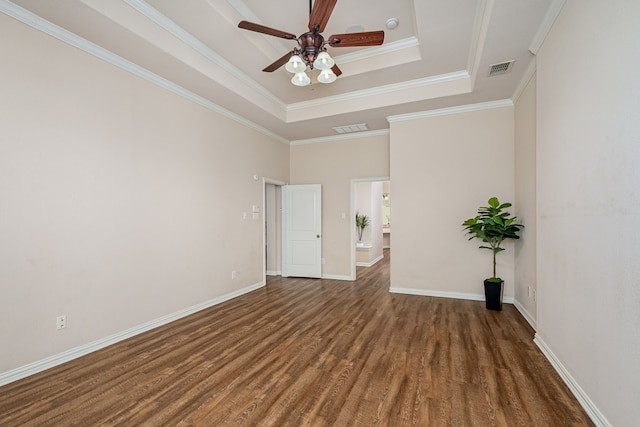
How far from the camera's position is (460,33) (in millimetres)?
3254

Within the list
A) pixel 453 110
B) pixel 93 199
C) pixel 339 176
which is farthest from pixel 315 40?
pixel 339 176

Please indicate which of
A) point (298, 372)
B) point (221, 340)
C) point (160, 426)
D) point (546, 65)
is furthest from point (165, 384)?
point (546, 65)

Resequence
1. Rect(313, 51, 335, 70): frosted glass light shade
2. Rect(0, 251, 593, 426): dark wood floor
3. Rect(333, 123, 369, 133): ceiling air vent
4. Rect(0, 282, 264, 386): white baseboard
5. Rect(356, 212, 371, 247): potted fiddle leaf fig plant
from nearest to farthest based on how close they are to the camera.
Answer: Rect(0, 251, 593, 426): dark wood floor → Rect(0, 282, 264, 386): white baseboard → Rect(313, 51, 335, 70): frosted glass light shade → Rect(333, 123, 369, 133): ceiling air vent → Rect(356, 212, 371, 247): potted fiddle leaf fig plant

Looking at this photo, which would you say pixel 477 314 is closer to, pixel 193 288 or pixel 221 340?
pixel 221 340

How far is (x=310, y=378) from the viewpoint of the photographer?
2422mm

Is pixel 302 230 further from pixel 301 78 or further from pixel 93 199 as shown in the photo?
pixel 93 199

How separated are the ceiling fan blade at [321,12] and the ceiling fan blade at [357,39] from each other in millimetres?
164

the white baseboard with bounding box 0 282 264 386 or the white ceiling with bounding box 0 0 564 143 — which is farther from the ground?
the white ceiling with bounding box 0 0 564 143

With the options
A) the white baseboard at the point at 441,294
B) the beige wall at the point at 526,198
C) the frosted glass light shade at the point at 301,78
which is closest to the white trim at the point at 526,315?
the beige wall at the point at 526,198

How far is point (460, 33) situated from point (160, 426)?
14.9 feet

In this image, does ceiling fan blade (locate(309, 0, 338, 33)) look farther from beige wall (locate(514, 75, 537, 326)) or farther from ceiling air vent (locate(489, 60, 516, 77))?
beige wall (locate(514, 75, 537, 326))

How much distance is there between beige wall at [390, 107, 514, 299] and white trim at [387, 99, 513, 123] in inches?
2.0

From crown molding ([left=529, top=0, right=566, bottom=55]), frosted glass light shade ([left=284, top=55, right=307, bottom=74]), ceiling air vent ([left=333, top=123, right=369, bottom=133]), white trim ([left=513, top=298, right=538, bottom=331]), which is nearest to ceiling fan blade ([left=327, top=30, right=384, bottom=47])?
frosted glass light shade ([left=284, top=55, right=307, bottom=74])

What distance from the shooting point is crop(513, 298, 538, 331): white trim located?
134 inches
